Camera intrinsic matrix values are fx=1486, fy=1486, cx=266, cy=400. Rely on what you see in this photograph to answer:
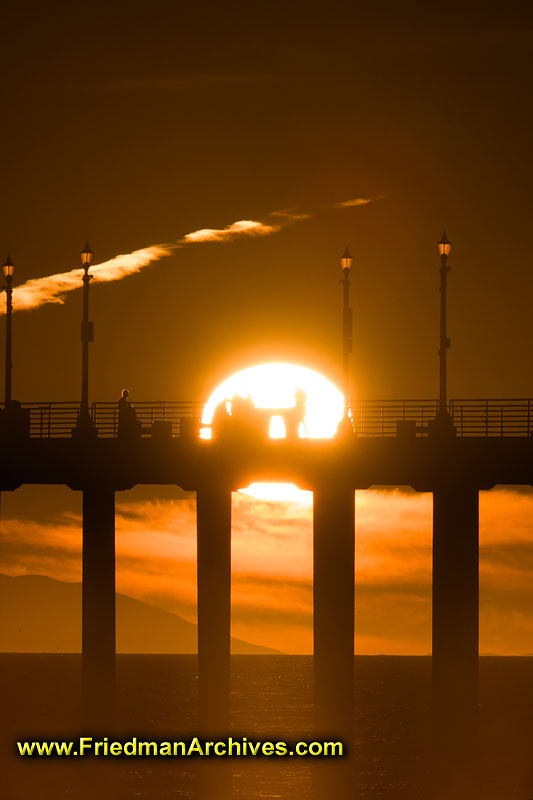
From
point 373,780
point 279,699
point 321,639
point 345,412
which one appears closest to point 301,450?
point 345,412

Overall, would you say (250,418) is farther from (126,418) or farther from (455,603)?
(455,603)

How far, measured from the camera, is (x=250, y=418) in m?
58.8

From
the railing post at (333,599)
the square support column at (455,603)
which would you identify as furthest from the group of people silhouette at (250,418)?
the square support column at (455,603)

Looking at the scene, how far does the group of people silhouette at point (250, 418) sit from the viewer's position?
192 ft

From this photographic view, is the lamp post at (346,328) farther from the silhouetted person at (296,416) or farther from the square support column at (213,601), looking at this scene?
the square support column at (213,601)

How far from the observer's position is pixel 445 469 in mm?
58000

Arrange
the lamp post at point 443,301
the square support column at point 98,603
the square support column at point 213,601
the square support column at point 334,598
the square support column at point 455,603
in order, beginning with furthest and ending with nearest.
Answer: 1. the square support column at point 98,603
2. the square support column at point 213,601
3. the square support column at point 334,598
4. the square support column at point 455,603
5. the lamp post at point 443,301

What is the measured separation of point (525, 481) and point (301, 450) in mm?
8892

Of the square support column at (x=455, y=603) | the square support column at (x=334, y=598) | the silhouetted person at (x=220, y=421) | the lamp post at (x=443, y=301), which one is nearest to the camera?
the lamp post at (x=443, y=301)

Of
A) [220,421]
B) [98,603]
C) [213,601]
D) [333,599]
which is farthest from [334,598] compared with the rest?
[98,603]

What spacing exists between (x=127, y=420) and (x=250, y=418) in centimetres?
532

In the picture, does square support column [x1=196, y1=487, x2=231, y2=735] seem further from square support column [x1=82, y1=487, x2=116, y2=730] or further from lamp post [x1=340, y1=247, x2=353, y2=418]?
lamp post [x1=340, y1=247, x2=353, y2=418]

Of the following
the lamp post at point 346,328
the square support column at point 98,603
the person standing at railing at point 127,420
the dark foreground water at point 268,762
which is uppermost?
the lamp post at point 346,328

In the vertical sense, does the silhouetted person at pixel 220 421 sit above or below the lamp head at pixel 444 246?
below
